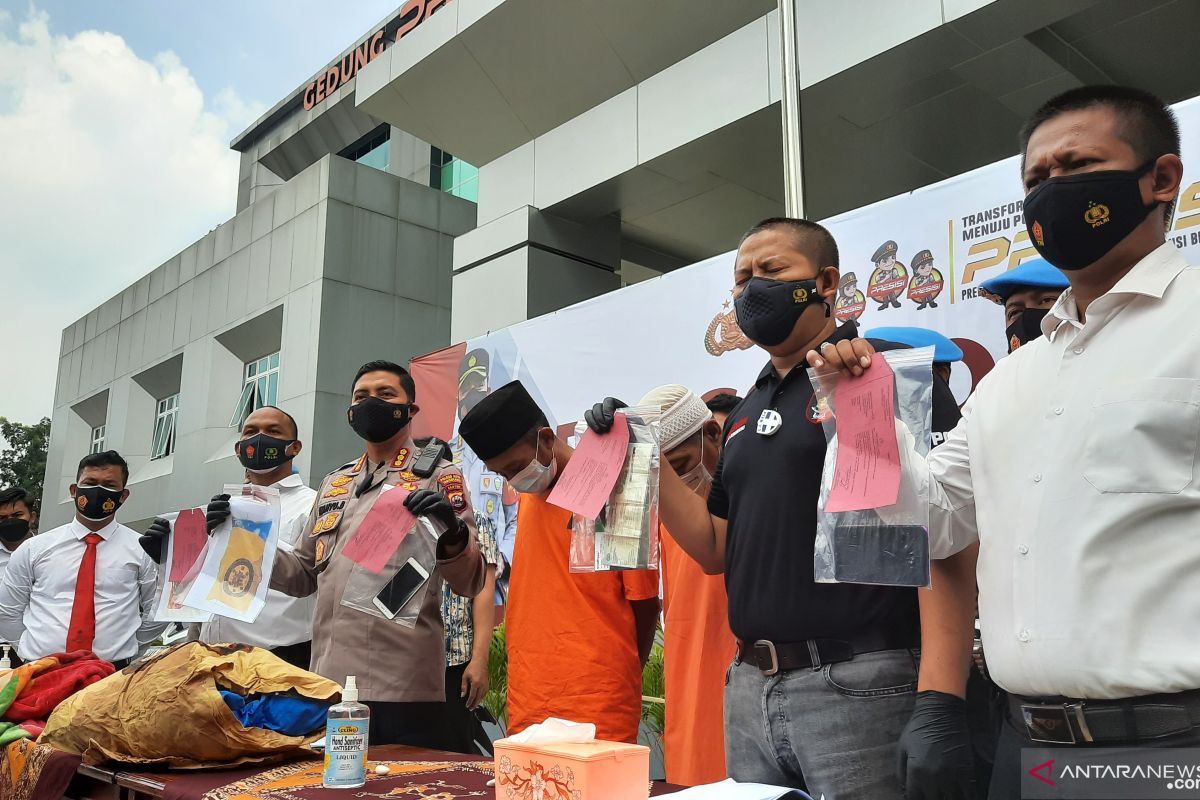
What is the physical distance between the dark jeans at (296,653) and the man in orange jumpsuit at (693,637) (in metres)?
1.58

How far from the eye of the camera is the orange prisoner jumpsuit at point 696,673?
7.15ft

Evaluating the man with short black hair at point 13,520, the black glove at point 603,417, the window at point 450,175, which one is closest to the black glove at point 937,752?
the black glove at point 603,417

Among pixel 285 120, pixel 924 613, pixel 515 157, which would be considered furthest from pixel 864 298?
pixel 285 120

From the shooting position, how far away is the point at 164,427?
51.3 feet

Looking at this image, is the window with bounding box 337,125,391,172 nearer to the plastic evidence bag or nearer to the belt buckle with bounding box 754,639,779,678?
the belt buckle with bounding box 754,639,779,678

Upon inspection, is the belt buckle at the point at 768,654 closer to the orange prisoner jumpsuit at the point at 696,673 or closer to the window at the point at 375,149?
the orange prisoner jumpsuit at the point at 696,673

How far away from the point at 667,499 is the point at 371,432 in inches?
57.4

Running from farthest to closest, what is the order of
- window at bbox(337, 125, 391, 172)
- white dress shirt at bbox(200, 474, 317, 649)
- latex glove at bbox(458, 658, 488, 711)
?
window at bbox(337, 125, 391, 172)
white dress shirt at bbox(200, 474, 317, 649)
latex glove at bbox(458, 658, 488, 711)

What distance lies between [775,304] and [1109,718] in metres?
0.92

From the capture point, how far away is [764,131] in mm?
6211

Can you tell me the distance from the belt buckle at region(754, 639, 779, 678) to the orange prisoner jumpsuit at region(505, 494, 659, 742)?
76cm

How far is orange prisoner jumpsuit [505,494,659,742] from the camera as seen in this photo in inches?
91.7

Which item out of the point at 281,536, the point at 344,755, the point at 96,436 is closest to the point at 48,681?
the point at 281,536

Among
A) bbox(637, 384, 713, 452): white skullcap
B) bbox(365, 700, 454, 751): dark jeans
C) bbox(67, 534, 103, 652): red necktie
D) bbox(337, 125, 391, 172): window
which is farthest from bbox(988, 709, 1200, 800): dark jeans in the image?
bbox(337, 125, 391, 172): window
